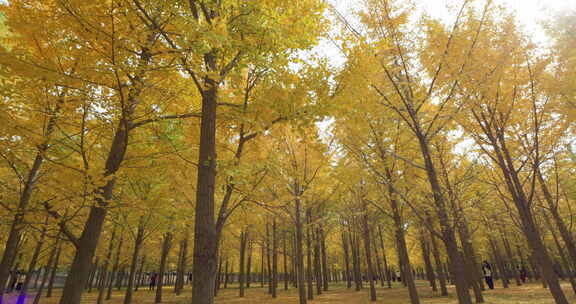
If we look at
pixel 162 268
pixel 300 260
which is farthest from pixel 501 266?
pixel 162 268

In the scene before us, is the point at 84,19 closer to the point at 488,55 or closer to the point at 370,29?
the point at 370,29

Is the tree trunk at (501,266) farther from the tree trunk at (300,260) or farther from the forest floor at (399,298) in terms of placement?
the tree trunk at (300,260)

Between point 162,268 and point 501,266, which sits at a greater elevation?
point 162,268

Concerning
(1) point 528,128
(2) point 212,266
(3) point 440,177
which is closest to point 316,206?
(3) point 440,177

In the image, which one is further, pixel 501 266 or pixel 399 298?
pixel 501 266

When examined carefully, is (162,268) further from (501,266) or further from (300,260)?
(501,266)

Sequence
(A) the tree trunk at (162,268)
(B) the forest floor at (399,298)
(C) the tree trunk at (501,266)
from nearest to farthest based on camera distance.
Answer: (B) the forest floor at (399,298) → (A) the tree trunk at (162,268) → (C) the tree trunk at (501,266)

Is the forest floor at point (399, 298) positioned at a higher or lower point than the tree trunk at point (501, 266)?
lower

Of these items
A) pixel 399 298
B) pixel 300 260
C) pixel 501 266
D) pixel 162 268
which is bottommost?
pixel 399 298

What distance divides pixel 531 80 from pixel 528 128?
1.96m

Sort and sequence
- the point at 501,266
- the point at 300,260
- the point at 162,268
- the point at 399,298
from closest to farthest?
1. the point at 300,260
2. the point at 399,298
3. the point at 162,268
4. the point at 501,266

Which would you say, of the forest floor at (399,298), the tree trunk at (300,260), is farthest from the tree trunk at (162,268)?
the tree trunk at (300,260)

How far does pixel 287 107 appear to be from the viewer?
3.92m

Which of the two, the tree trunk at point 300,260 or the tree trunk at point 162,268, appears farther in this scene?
the tree trunk at point 162,268
